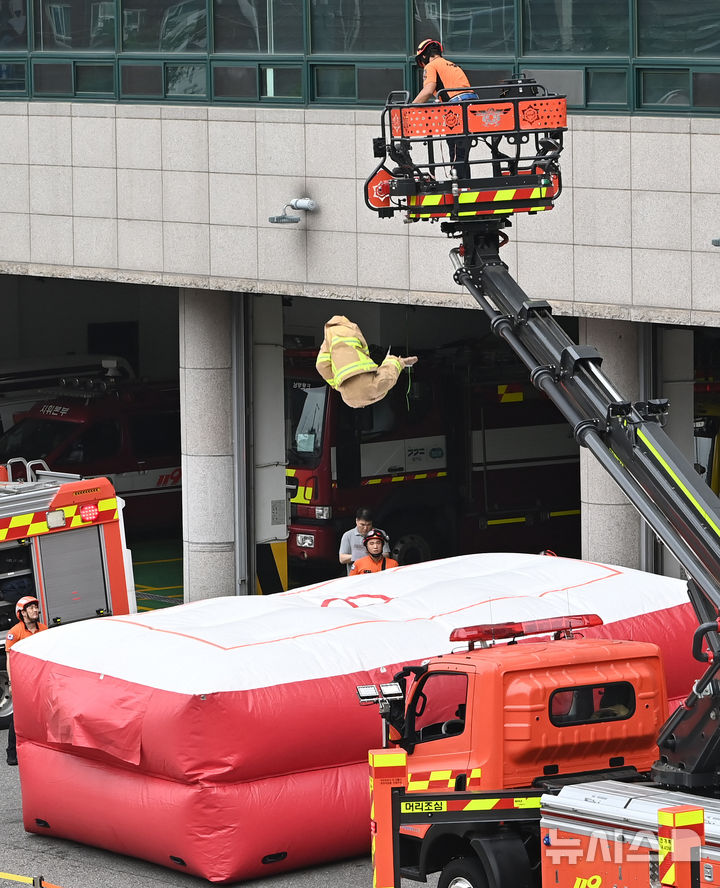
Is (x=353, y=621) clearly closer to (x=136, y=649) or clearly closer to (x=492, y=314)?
(x=136, y=649)

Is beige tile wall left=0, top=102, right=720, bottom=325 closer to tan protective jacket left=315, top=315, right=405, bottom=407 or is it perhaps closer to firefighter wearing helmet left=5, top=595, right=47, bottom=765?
firefighter wearing helmet left=5, top=595, right=47, bottom=765

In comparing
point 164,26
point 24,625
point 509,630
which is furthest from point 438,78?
point 164,26

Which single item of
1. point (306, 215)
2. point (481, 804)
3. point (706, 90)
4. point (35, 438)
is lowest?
point (481, 804)

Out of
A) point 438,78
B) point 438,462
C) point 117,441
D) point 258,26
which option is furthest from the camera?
point 117,441

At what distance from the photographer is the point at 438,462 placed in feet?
74.9

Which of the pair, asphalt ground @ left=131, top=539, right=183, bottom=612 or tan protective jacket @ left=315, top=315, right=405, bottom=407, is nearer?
tan protective jacket @ left=315, top=315, right=405, bottom=407

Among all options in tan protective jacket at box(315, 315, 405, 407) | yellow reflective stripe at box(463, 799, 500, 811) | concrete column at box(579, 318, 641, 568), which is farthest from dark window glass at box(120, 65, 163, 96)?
yellow reflective stripe at box(463, 799, 500, 811)

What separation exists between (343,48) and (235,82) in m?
1.61

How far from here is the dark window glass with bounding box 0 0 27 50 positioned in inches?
864

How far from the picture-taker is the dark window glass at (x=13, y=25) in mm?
21938

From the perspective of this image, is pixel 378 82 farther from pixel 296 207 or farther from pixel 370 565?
pixel 370 565

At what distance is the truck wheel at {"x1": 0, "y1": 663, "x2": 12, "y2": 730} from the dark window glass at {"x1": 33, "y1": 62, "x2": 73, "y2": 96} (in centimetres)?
865

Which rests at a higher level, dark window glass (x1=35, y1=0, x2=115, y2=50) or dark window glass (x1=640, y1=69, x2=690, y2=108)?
dark window glass (x1=35, y1=0, x2=115, y2=50)

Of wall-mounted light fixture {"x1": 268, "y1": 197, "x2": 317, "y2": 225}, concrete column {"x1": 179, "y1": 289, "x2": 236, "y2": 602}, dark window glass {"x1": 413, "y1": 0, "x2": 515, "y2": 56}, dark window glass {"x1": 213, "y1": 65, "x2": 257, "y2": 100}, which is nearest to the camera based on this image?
dark window glass {"x1": 413, "y1": 0, "x2": 515, "y2": 56}
